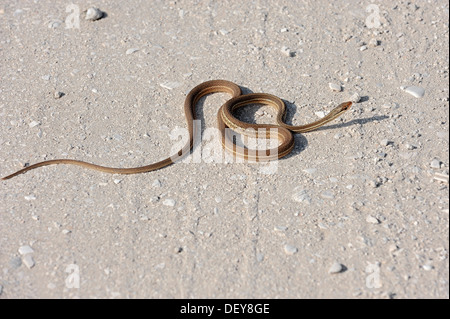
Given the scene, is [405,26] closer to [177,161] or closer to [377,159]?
[377,159]

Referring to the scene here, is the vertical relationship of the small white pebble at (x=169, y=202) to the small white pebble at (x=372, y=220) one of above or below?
above

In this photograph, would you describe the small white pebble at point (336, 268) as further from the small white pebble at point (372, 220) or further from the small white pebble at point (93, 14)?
the small white pebble at point (93, 14)

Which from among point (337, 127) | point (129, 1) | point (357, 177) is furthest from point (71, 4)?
point (357, 177)

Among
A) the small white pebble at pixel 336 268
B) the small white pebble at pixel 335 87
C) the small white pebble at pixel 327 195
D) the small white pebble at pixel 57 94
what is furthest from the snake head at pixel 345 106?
the small white pebble at pixel 57 94

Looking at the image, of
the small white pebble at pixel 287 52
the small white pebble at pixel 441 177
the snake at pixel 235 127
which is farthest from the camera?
the small white pebble at pixel 287 52

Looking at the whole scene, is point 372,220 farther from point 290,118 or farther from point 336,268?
point 290,118

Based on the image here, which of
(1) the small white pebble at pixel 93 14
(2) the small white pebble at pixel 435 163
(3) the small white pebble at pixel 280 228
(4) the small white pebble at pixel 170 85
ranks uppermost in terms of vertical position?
(1) the small white pebble at pixel 93 14

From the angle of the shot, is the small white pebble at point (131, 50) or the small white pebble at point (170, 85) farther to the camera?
the small white pebble at point (131, 50)
